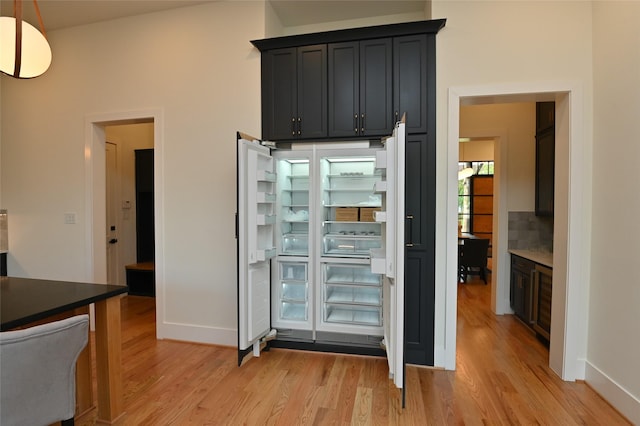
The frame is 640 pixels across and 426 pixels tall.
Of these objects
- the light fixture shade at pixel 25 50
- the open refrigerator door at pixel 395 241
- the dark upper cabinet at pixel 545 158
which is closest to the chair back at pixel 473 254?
the dark upper cabinet at pixel 545 158

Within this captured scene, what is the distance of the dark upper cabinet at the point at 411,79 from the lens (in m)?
2.61

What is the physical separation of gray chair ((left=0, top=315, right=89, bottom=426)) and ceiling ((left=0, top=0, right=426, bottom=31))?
303cm

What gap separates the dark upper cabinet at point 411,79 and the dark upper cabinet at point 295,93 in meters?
0.62

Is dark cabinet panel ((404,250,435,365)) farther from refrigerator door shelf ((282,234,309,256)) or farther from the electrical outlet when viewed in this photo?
the electrical outlet

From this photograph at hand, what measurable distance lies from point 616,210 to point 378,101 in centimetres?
186

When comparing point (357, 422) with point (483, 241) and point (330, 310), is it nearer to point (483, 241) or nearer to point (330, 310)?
point (330, 310)

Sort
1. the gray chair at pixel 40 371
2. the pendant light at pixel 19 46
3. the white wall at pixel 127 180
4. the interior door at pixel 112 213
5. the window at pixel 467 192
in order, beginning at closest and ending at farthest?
the gray chair at pixel 40 371, the pendant light at pixel 19 46, the interior door at pixel 112 213, the white wall at pixel 127 180, the window at pixel 467 192

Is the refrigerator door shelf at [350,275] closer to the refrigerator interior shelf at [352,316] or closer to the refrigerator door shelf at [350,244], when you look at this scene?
the refrigerator door shelf at [350,244]

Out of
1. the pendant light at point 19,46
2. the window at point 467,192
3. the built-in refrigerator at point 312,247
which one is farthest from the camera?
the window at point 467,192

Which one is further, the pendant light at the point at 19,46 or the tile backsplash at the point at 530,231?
the tile backsplash at the point at 530,231

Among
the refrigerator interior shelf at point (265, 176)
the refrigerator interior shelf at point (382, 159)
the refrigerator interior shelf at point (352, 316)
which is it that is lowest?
the refrigerator interior shelf at point (352, 316)

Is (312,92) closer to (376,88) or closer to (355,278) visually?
(376,88)

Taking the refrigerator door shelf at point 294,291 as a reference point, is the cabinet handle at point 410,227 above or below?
above

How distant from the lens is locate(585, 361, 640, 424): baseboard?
76.1 inches
